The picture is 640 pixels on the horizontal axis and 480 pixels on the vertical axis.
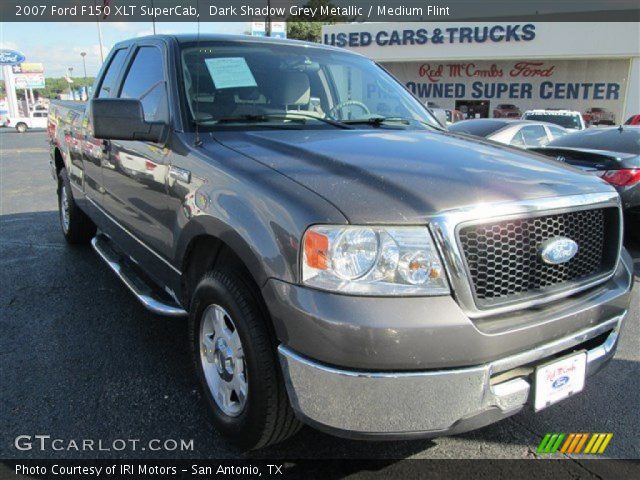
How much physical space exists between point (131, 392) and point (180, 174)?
1.25m

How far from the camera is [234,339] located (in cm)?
236

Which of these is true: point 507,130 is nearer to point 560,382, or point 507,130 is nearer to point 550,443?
point 550,443

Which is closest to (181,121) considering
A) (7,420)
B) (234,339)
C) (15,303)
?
(234,339)

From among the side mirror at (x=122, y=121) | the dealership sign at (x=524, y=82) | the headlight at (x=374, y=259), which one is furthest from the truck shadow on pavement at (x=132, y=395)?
the dealership sign at (x=524, y=82)

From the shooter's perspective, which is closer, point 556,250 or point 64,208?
point 556,250

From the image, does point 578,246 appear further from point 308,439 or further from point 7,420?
point 7,420

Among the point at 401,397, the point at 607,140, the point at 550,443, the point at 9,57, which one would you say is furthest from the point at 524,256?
the point at 9,57

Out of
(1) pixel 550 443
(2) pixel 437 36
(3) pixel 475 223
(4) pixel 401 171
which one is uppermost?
(2) pixel 437 36

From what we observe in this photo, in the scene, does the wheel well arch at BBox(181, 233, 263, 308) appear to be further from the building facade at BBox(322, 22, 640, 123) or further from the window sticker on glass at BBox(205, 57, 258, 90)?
the building facade at BBox(322, 22, 640, 123)

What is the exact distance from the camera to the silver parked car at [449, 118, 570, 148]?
9383mm

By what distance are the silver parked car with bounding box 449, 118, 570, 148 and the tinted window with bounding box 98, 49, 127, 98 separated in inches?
225

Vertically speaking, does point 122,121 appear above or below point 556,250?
above

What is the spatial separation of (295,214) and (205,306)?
832 mm

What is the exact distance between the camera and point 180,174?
2719mm
